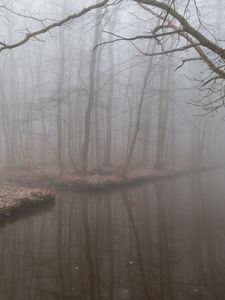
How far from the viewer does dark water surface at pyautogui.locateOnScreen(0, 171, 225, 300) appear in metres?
6.45

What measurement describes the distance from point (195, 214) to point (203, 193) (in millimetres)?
5570

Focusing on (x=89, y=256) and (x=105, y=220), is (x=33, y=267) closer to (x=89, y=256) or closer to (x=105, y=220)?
(x=89, y=256)

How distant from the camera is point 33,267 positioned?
743 centimetres

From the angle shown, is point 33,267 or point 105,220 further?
point 105,220

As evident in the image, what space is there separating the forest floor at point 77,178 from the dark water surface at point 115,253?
448 cm

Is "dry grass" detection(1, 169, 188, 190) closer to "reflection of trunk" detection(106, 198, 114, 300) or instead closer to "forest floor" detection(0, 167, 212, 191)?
"forest floor" detection(0, 167, 212, 191)

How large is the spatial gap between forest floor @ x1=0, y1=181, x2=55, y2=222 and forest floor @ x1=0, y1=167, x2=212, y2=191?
442 cm

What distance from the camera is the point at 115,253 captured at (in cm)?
845

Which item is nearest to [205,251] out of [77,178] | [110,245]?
[110,245]

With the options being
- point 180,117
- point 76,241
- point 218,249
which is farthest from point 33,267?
point 180,117

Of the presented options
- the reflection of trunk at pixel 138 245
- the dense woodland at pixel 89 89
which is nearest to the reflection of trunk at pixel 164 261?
the reflection of trunk at pixel 138 245

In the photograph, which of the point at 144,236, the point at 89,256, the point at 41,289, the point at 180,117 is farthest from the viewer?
the point at 180,117

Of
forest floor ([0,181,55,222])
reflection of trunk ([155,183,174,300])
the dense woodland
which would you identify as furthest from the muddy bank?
the dense woodland

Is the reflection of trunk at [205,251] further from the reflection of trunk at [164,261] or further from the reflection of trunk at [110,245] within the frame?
the reflection of trunk at [110,245]
